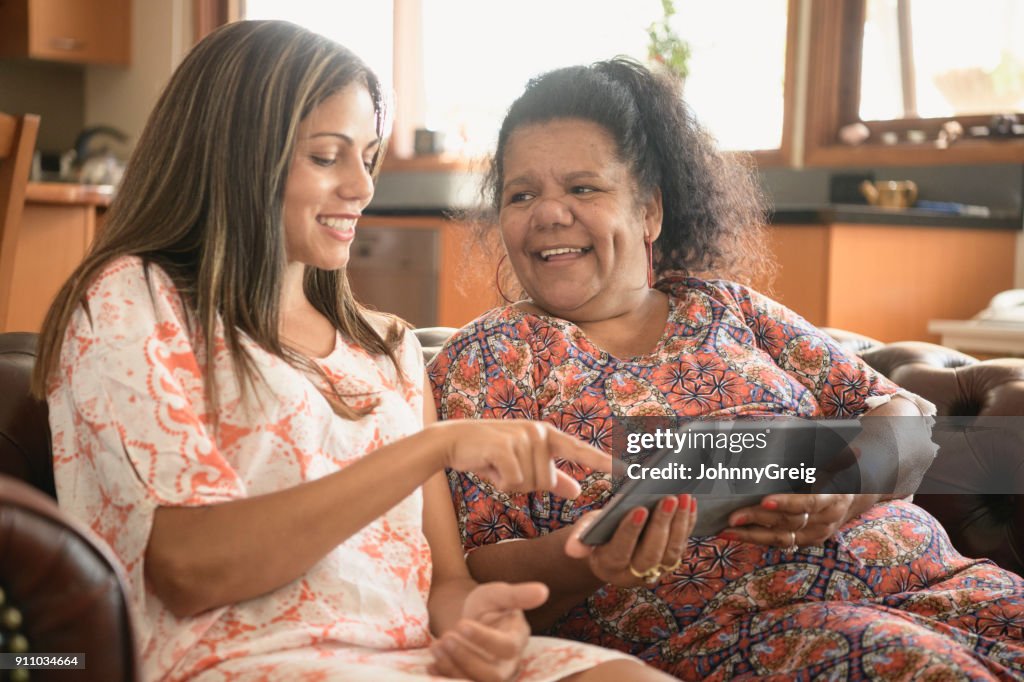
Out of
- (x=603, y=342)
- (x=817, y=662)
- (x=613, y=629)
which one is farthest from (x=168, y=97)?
(x=817, y=662)

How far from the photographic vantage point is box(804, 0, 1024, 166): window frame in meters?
3.90

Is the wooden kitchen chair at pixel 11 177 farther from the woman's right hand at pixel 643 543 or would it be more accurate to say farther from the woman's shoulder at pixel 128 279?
the woman's right hand at pixel 643 543

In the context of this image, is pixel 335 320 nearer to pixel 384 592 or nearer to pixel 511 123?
pixel 384 592

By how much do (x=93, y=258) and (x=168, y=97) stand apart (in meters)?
0.20

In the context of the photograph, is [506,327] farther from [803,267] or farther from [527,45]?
[527,45]

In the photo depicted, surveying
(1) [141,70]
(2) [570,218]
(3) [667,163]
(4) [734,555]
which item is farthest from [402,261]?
(4) [734,555]

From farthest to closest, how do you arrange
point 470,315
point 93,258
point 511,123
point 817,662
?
1. point 470,315
2. point 511,123
3. point 817,662
4. point 93,258

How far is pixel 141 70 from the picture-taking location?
20.3 feet

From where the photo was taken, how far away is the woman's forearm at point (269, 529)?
105cm

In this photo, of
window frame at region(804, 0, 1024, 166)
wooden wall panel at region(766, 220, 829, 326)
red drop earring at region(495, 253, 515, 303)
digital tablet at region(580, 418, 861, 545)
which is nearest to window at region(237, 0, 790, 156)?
window frame at region(804, 0, 1024, 166)

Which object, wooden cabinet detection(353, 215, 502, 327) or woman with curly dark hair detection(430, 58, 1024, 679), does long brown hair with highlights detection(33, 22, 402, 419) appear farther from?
wooden cabinet detection(353, 215, 502, 327)

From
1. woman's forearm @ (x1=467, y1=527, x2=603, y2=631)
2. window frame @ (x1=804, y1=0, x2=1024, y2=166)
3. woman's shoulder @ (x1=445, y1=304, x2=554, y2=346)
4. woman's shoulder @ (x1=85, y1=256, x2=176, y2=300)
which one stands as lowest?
woman's forearm @ (x1=467, y1=527, x2=603, y2=631)

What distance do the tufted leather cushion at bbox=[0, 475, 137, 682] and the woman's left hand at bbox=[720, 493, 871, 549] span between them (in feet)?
2.43

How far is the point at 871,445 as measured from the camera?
1620 millimetres
